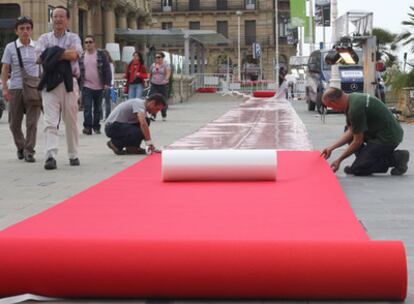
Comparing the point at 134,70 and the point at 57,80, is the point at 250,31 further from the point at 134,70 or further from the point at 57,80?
the point at 57,80

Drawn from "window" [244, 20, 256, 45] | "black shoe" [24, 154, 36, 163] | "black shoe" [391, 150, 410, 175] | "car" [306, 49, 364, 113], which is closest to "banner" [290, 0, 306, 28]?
"car" [306, 49, 364, 113]

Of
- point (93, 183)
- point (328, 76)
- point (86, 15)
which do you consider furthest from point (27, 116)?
point (86, 15)

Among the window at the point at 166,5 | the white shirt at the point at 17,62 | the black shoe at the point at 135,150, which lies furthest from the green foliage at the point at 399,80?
the window at the point at 166,5

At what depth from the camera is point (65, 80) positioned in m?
10.5

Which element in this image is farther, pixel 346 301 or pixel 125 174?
pixel 125 174

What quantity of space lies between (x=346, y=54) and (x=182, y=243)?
1865cm

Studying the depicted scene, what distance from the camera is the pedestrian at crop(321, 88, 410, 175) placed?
912 centimetres

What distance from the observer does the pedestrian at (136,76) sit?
19.4 m

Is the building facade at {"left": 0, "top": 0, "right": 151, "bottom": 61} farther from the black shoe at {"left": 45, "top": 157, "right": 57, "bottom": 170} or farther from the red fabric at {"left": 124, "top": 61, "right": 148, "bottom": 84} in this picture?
the black shoe at {"left": 45, "top": 157, "right": 57, "bottom": 170}

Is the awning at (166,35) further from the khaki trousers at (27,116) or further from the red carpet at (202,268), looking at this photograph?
the red carpet at (202,268)

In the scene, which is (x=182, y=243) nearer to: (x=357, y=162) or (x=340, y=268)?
(x=340, y=268)

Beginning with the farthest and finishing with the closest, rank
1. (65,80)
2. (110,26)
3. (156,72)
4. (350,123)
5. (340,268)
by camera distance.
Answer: (110,26), (156,72), (65,80), (350,123), (340,268)

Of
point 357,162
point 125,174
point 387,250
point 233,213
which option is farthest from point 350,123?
point 387,250

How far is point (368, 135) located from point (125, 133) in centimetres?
397
